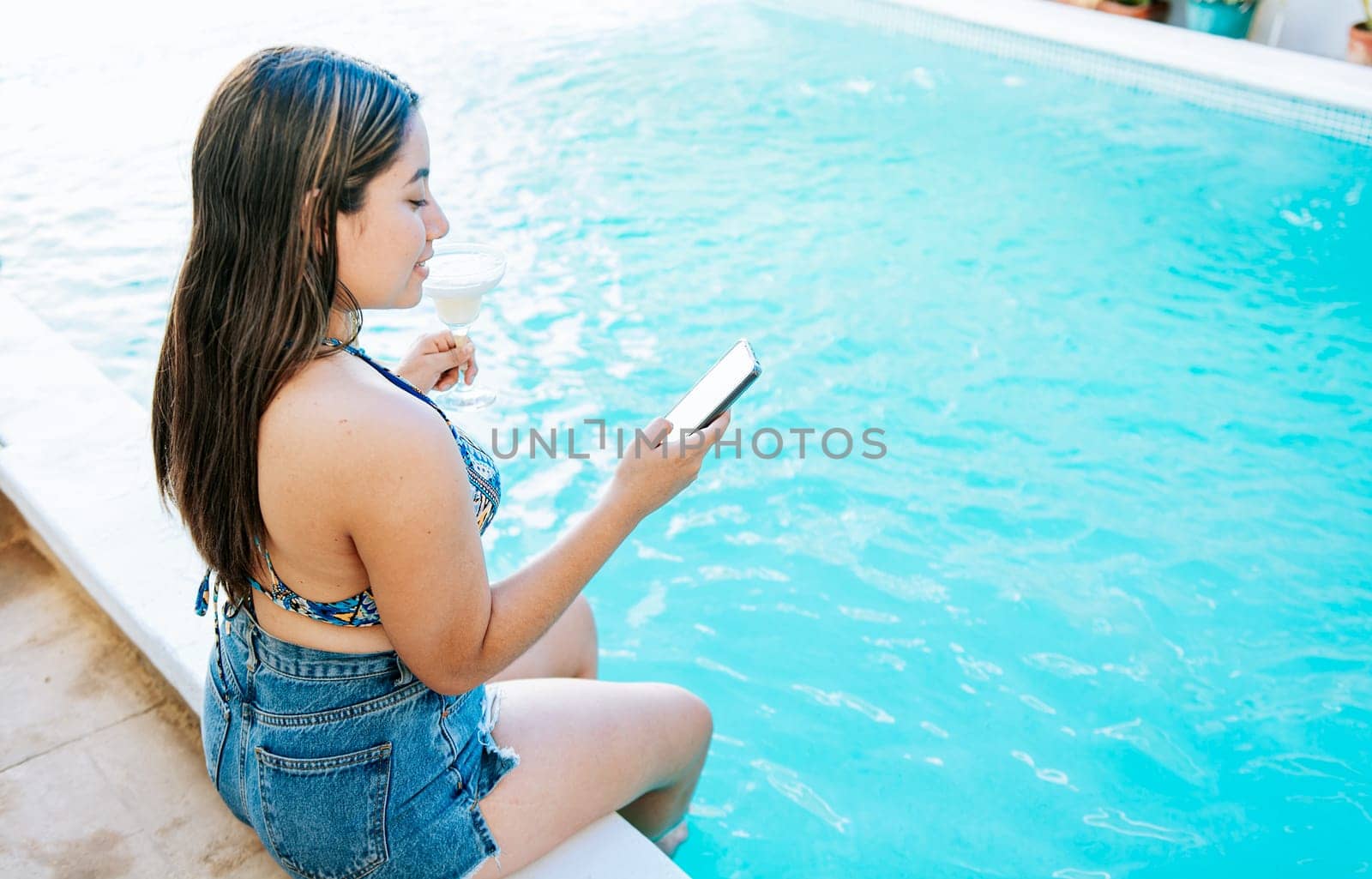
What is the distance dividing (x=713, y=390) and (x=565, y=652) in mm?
712

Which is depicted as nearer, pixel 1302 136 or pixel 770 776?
pixel 770 776

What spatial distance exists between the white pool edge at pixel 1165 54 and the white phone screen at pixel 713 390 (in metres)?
6.09

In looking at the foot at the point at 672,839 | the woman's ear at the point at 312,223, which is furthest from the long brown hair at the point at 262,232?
the foot at the point at 672,839

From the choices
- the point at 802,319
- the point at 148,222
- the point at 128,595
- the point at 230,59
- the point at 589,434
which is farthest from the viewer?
the point at 230,59

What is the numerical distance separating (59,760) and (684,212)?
163 inches

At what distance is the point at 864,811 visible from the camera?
107 inches

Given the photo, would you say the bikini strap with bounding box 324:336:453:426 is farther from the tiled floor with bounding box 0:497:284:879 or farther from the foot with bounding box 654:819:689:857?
the foot with bounding box 654:819:689:857

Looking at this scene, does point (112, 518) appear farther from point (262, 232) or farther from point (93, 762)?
point (262, 232)

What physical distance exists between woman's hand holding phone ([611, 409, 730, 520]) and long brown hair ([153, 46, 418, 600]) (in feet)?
1.38

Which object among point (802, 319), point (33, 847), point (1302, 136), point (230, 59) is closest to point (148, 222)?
point (230, 59)

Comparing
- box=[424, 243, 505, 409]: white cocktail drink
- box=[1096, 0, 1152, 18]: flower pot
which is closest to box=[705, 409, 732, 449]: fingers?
box=[424, 243, 505, 409]: white cocktail drink

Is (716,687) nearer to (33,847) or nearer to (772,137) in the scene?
(33,847)

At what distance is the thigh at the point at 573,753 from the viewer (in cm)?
169

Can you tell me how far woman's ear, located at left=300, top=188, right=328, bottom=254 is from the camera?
1.36 m
